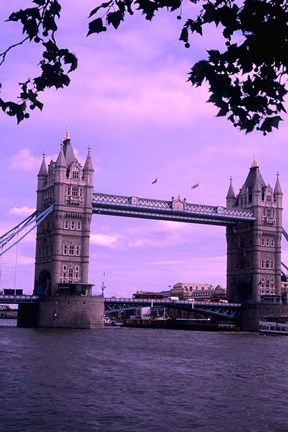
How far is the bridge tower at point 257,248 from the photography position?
362ft

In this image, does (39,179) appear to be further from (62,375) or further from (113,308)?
(62,375)

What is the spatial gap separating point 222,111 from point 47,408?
16.4 m

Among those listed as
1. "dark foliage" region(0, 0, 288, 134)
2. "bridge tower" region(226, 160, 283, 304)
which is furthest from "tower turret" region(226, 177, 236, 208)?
"dark foliage" region(0, 0, 288, 134)

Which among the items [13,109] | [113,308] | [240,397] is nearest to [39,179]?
[113,308]

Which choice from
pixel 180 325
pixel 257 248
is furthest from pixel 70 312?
pixel 257 248

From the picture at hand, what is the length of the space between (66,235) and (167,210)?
55.3 feet

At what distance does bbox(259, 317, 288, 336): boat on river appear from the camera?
9669 cm

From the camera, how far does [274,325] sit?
9888 centimetres

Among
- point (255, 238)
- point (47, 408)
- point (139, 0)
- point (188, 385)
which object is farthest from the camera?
point (255, 238)

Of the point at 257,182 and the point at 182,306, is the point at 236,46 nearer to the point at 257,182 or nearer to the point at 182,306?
the point at 182,306

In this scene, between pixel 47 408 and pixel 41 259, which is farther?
pixel 41 259

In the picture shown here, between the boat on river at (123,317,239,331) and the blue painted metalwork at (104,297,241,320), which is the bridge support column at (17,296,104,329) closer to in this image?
the blue painted metalwork at (104,297,241,320)

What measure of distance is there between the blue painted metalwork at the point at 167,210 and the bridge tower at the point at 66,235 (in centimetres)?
293

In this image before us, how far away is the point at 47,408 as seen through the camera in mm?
22562
